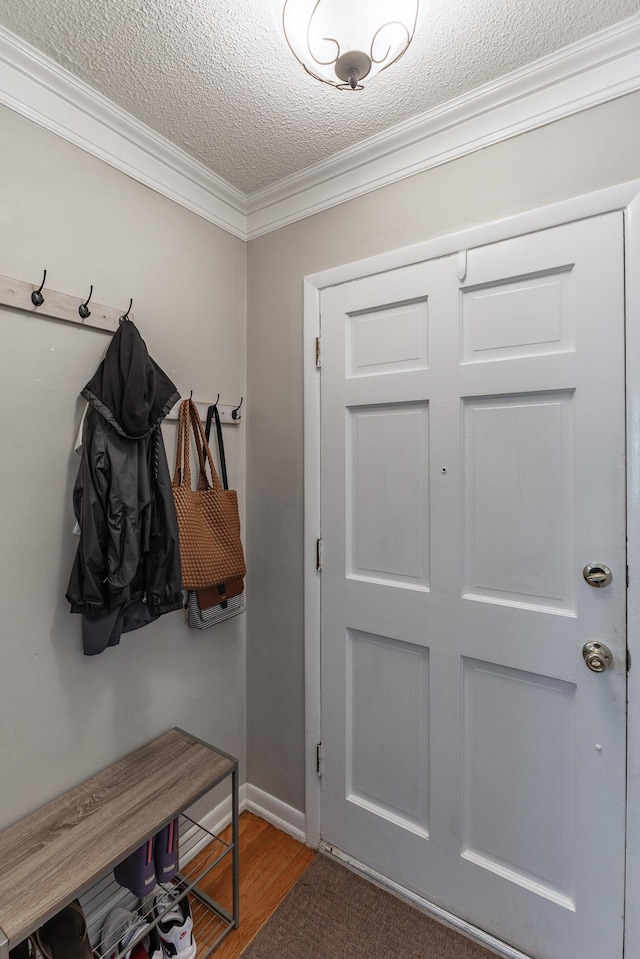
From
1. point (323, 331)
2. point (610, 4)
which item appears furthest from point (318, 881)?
point (610, 4)

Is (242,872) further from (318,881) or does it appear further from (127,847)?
(127,847)

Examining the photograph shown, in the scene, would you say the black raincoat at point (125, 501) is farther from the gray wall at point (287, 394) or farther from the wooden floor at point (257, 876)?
the wooden floor at point (257, 876)

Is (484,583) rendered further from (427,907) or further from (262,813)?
(262,813)

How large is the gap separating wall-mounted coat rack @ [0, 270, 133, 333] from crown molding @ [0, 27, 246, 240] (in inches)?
17.3

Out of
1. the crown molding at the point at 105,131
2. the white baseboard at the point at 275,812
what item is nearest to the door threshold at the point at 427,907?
the white baseboard at the point at 275,812

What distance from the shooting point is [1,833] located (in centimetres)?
123

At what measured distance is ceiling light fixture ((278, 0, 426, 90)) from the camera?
3.16 feet

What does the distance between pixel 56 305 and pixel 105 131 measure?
60 centimetres

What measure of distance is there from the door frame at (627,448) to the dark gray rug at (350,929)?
5 centimetres

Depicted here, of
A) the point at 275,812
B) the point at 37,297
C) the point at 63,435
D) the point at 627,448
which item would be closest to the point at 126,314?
the point at 37,297

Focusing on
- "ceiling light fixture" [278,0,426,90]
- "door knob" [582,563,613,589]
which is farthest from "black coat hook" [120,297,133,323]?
"door knob" [582,563,613,589]

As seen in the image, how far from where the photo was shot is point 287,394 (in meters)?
1.85

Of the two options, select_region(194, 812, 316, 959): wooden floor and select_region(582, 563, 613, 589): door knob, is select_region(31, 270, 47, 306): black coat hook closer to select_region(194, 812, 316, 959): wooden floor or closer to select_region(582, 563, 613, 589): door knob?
select_region(582, 563, 613, 589): door knob

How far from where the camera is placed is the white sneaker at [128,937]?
52.1 inches
